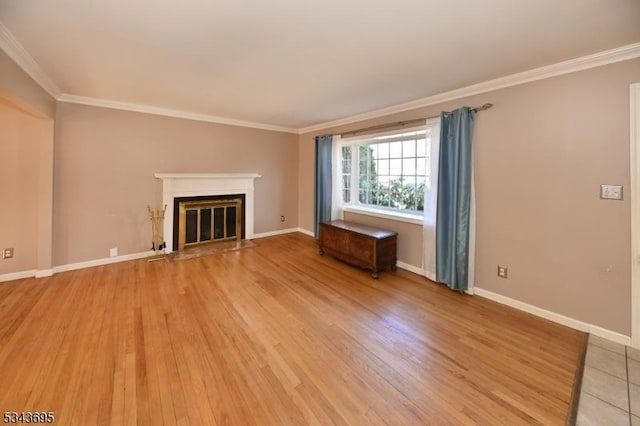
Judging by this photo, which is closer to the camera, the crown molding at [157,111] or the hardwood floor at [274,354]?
the hardwood floor at [274,354]

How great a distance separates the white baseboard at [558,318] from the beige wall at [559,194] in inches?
1.6

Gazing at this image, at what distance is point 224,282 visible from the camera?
3.32 m

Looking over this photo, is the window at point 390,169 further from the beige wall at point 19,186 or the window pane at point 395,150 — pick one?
the beige wall at point 19,186

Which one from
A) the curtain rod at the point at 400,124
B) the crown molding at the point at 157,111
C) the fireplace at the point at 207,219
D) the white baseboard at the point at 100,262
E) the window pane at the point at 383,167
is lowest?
Answer: the white baseboard at the point at 100,262

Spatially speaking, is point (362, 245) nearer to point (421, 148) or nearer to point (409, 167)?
point (409, 167)

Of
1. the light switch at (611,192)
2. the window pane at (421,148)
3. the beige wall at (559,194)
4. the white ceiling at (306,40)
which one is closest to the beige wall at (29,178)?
the white ceiling at (306,40)

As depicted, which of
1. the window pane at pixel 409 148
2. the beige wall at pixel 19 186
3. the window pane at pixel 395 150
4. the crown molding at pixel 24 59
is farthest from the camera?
the window pane at pixel 395 150

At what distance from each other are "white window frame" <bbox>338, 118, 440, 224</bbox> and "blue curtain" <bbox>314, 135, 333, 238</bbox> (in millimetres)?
268

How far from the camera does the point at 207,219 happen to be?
15.9 ft

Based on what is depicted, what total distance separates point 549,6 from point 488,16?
0.33 meters

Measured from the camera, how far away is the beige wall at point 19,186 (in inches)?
125

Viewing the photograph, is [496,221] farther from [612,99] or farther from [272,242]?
[272,242]

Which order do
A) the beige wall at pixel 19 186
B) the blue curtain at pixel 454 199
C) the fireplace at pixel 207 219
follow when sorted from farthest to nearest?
the fireplace at pixel 207 219 → the beige wall at pixel 19 186 → the blue curtain at pixel 454 199

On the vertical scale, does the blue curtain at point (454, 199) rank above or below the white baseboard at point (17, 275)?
above
